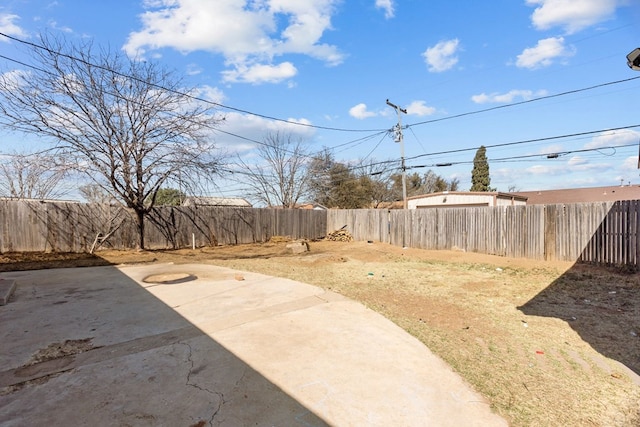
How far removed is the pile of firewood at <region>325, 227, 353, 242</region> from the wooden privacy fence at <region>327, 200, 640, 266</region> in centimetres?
251

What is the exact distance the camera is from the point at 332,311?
482cm

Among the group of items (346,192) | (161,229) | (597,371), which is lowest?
(597,371)

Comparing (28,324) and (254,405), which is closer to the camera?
(254,405)

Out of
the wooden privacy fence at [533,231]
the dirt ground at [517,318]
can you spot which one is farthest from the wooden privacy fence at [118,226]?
the wooden privacy fence at [533,231]

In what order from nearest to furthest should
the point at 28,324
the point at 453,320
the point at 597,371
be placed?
the point at 597,371 < the point at 28,324 < the point at 453,320

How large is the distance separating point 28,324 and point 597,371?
6.35m

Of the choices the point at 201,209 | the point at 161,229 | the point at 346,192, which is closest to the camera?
the point at 161,229

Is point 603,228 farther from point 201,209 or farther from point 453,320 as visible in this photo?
point 201,209

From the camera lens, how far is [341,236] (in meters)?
17.5

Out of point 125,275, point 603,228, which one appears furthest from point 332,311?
point 603,228

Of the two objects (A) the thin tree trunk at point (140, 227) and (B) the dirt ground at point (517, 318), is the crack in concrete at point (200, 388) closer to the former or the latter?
(B) the dirt ground at point (517, 318)

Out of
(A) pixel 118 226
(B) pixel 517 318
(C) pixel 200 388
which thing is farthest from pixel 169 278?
(B) pixel 517 318

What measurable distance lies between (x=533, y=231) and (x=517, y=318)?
21.0ft

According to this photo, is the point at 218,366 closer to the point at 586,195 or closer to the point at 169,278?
the point at 169,278
